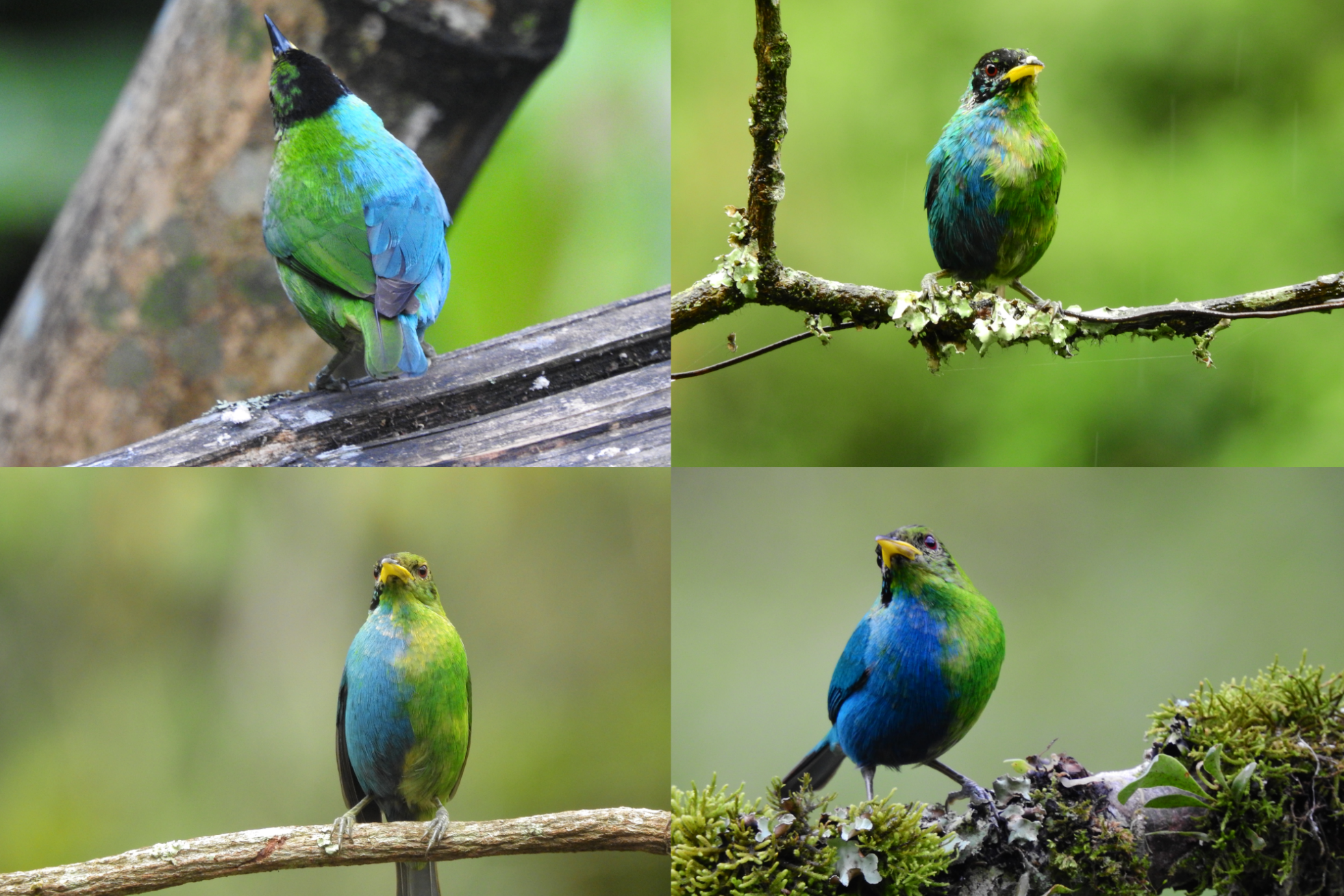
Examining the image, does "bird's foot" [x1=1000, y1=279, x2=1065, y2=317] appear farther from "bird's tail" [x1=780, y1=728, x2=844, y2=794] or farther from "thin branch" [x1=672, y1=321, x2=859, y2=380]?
"bird's tail" [x1=780, y1=728, x2=844, y2=794]

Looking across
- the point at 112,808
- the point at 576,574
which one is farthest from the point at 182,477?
the point at 576,574

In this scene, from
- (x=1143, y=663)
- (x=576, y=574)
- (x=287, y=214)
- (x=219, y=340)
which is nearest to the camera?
(x=287, y=214)

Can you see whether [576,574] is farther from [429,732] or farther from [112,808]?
[112,808]

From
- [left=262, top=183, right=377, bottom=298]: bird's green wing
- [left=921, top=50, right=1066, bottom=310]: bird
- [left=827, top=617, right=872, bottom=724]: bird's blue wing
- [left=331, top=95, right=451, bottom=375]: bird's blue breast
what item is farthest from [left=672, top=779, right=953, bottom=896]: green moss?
[left=262, top=183, right=377, bottom=298]: bird's green wing

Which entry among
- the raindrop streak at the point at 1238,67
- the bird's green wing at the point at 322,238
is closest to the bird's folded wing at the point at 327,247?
the bird's green wing at the point at 322,238

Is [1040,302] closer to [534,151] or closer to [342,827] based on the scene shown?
[534,151]

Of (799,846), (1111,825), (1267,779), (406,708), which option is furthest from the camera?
(406,708)

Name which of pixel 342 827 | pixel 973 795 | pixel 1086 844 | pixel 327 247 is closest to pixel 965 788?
pixel 973 795
